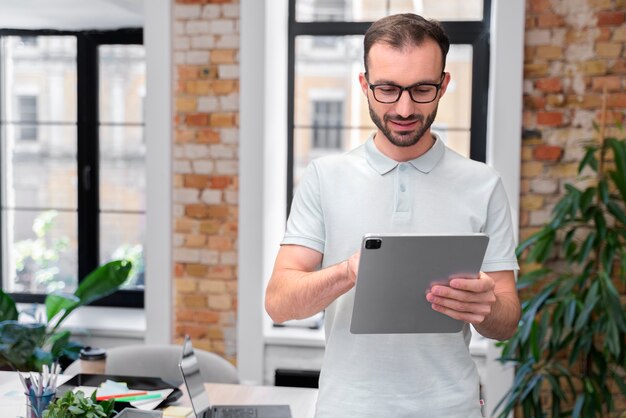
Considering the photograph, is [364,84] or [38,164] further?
[38,164]

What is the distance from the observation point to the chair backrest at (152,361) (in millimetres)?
2838

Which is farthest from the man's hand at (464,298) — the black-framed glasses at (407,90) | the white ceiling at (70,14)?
the white ceiling at (70,14)

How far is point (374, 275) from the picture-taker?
1594 mm

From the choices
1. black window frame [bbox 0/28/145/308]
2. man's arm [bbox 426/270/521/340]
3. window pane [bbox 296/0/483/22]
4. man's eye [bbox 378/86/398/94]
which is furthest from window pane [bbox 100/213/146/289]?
man's arm [bbox 426/270/521/340]

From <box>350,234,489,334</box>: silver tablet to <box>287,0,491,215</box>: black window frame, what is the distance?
7.80 feet

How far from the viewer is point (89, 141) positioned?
14.6ft

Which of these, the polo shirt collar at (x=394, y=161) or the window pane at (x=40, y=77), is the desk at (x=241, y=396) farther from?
the window pane at (x=40, y=77)

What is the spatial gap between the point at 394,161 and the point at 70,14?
9.76ft

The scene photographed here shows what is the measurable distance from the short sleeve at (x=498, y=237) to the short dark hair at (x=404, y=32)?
1.19 feet

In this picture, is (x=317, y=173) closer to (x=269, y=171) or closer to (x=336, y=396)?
(x=336, y=396)

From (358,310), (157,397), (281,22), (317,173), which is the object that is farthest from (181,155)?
(358,310)

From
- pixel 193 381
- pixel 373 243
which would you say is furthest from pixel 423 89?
pixel 193 381

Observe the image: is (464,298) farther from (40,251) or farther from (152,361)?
(40,251)

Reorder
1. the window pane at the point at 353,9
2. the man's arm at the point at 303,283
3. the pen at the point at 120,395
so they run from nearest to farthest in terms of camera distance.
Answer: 1. the man's arm at the point at 303,283
2. the pen at the point at 120,395
3. the window pane at the point at 353,9
